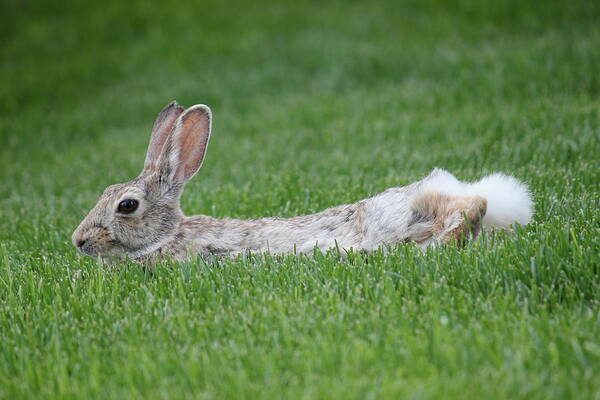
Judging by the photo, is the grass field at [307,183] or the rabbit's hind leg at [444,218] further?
the rabbit's hind leg at [444,218]

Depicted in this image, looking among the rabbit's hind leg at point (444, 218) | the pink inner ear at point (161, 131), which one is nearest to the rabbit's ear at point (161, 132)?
the pink inner ear at point (161, 131)

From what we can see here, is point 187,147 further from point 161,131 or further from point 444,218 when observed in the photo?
point 444,218

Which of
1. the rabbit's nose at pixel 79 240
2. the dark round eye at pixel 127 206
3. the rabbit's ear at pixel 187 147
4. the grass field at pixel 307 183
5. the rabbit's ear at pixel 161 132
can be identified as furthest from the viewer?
the rabbit's ear at pixel 161 132

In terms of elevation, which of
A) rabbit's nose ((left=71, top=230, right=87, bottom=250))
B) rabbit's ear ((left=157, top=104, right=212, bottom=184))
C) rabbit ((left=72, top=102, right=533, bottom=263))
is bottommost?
rabbit's nose ((left=71, top=230, right=87, bottom=250))

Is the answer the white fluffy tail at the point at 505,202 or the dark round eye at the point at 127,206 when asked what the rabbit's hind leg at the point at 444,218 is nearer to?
the white fluffy tail at the point at 505,202

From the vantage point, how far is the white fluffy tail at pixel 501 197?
3.97m

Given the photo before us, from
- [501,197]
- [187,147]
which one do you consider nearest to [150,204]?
[187,147]

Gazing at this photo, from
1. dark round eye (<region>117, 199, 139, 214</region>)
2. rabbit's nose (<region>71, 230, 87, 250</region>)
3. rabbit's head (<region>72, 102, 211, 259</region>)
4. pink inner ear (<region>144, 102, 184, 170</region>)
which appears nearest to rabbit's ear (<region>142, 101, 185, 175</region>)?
pink inner ear (<region>144, 102, 184, 170</region>)

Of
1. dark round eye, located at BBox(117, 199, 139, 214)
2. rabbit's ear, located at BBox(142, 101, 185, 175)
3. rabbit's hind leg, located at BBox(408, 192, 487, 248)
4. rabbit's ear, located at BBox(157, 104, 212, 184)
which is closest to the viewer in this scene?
rabbit's hind leg, located at BBox(408, 192, 487, 248)

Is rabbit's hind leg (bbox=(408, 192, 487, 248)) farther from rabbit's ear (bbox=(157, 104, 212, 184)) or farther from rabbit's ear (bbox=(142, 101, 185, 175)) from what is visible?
rabbit's ear (bbox=(142, 101, 185, 175))

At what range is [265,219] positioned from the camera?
4699 millimetres

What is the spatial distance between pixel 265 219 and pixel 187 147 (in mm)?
799

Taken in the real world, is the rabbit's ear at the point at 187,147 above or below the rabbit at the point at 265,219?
above

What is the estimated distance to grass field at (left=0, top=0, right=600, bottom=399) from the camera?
2.82m
